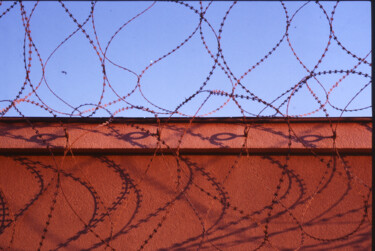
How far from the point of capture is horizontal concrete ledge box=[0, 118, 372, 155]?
265 cm

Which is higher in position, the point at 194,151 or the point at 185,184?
the point at 194,151

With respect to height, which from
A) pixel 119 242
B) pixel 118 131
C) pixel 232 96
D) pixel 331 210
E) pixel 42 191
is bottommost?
pixel 119 242

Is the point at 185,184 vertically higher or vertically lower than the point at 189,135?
lower

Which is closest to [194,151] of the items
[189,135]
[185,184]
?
[189,135]

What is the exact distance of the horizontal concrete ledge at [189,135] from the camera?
2646 millimetres

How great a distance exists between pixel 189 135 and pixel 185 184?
1.26 feet

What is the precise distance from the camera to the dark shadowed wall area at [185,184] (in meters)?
2.66

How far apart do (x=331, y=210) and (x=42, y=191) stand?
7.10 feet

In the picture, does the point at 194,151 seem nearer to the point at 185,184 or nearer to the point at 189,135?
the point at 189,135

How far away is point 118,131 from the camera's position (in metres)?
2.71

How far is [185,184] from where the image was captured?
2.77 m

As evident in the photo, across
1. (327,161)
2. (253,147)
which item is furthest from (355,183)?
(253,147)

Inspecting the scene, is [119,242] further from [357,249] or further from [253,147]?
[357,249]

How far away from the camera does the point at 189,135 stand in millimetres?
2686
